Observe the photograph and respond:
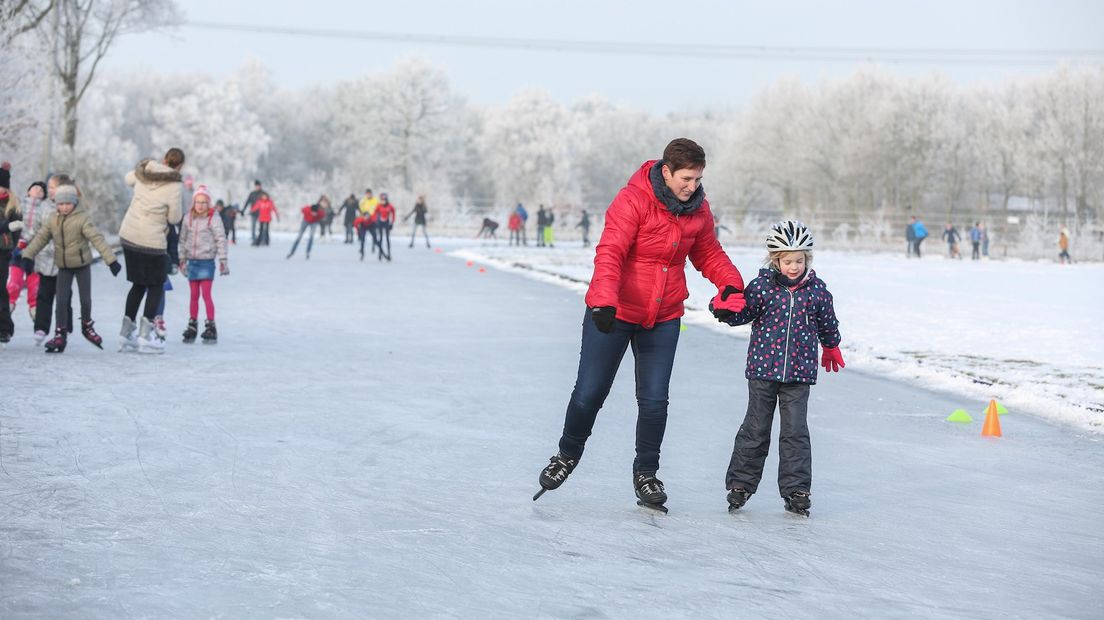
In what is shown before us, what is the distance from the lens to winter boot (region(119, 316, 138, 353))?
1077cm

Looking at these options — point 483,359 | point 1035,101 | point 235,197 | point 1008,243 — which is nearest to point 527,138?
point 235,197

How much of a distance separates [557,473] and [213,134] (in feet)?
301

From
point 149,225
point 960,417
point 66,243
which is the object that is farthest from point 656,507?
point 66,243

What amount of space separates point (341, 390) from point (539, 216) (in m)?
39.2

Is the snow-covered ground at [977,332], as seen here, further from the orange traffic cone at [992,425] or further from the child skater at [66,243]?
the child skater at [66,243]

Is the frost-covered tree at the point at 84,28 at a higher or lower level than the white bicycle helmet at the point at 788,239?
higher

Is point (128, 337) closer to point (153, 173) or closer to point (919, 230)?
point (153, 173)

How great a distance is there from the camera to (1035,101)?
2689 inches

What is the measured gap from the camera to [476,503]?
5.45 meters

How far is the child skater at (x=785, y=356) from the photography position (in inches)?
212

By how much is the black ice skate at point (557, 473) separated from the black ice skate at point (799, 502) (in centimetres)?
90

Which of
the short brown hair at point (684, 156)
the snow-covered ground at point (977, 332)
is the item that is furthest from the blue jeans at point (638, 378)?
the snow-covered ground at point (977, 332)

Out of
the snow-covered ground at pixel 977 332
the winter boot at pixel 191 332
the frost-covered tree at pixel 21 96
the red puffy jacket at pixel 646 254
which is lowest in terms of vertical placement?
the winter boot at pixel 191 332

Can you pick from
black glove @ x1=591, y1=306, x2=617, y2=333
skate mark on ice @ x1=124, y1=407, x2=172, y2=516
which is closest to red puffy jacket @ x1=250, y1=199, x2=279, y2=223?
skate mark on ice @ x1=124, y1=407, x2=172, y2=516
